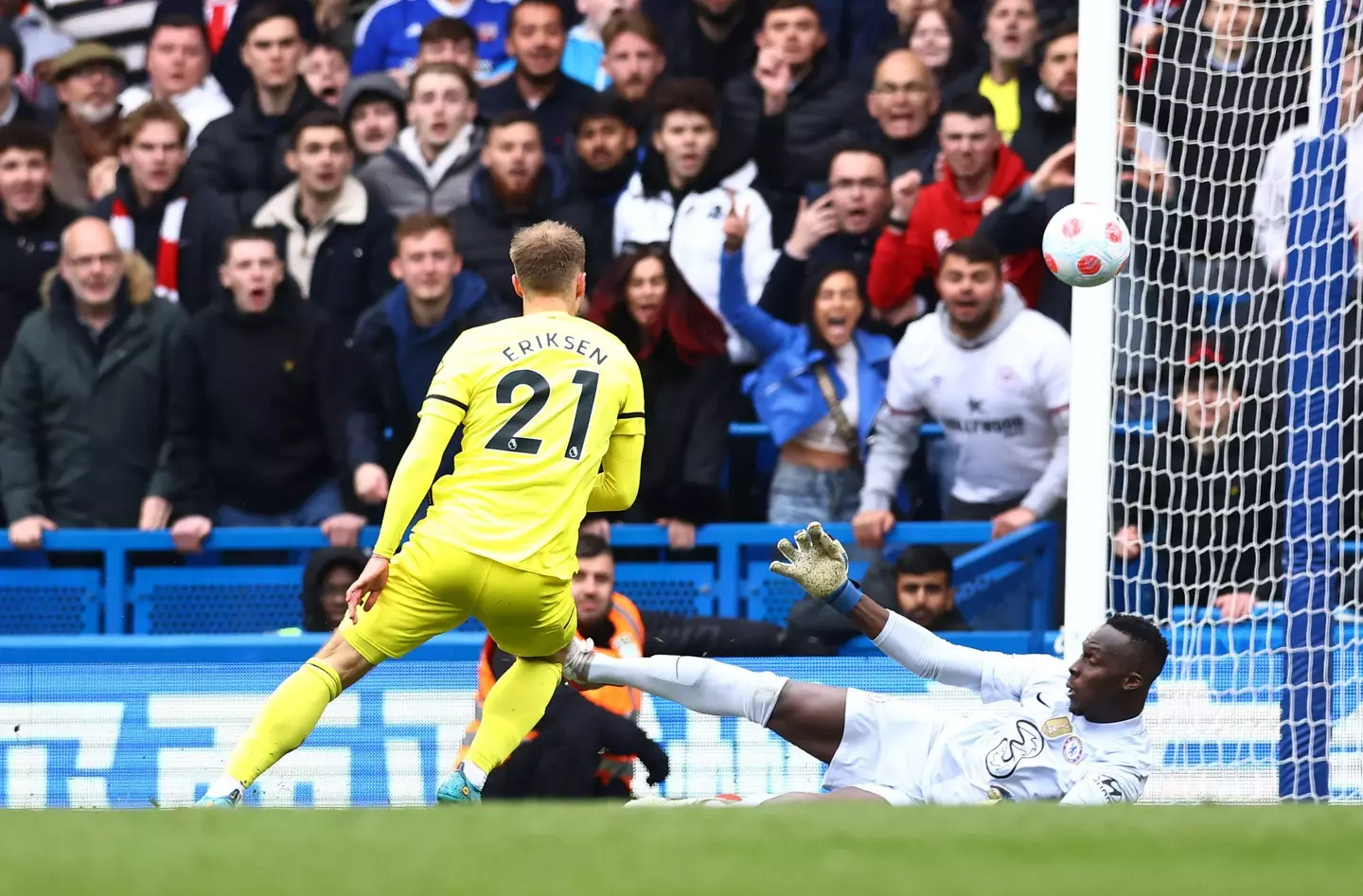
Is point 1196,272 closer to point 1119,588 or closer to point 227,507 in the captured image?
point 1119,588

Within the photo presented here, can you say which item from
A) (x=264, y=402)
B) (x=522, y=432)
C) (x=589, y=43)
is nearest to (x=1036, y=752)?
(x=522, y=432)

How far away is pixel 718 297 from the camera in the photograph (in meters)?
8.75

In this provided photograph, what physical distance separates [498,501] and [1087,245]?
2197 mm

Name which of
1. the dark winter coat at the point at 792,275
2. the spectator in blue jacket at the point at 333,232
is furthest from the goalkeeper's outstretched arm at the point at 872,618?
the spectator in blue jacket at the point at 333,232

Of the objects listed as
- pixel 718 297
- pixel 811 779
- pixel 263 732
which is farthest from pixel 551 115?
pixel 263 732

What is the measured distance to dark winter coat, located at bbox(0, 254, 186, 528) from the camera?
8.91 meters

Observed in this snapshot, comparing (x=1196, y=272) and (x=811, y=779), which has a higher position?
(x=1196, y=272)

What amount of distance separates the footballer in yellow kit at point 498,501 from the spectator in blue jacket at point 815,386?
8.89 ft

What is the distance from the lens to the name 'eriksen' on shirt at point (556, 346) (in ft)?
19.0

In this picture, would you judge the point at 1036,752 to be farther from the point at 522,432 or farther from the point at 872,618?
the point at 522,432

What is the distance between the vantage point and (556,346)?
582 cm

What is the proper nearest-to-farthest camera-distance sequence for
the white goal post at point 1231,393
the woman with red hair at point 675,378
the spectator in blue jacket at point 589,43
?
the white goal post at point 1231,393
the woman with red hair at point 675,378
the spectator in blue jacket at point 589,43

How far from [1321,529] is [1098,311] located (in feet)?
3.72

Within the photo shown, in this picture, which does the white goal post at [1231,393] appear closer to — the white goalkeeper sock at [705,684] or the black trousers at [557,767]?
the white goalkeeper sock at [705,684]
